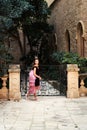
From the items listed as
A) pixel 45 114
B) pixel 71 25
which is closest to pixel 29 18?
pixel 71 25

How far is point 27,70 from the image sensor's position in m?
16.2

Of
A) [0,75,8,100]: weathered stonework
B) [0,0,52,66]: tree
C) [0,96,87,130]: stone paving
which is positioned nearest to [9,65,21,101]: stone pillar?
[0,75,8,100]: weathered stonework

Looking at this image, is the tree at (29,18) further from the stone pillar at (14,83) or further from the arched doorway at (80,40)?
the arched doorway at (80,40)

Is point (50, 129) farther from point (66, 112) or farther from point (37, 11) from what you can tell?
point (37, 11)

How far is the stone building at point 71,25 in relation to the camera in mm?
20203

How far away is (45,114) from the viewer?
11477 mm

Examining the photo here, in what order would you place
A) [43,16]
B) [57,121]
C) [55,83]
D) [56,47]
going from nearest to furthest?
1. [57,121]
2. [55,83]
3. [43,16]
4. [56,47]

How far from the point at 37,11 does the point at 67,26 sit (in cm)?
221

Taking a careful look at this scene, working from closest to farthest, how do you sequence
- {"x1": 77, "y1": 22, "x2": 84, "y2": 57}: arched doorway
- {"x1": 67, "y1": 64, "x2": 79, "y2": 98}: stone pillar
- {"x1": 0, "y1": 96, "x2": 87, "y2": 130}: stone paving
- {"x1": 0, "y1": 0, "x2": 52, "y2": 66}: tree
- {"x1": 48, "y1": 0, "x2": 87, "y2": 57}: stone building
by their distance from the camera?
1. {"x1": 0, "y1": 96, "x2": 87, "y2": 130}: stone paving
2. {"x1": 67, "y1": 64, "x2": 79, "y2": 98}: stone pillar
3. {"x1": 0, "y1": 0, "x2": 52, "y2": 66}: tree
4. {"x1": 48, "y1": 0, "x2": 87, "y2": 57}: stone building
5. {"x1": 77, "y1": 22, "x2": 84, "y2": 57}: arched doorway

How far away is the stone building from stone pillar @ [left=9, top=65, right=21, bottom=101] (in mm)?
6178

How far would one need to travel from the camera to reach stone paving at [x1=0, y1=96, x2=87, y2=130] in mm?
9727

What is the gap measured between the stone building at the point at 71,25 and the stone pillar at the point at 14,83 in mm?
6178

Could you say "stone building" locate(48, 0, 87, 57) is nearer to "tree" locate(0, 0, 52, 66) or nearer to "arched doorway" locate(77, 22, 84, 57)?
"arched doorway" locate(77, 22, 84, 57)

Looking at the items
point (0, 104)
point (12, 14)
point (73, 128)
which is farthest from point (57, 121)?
point (12, 14)
